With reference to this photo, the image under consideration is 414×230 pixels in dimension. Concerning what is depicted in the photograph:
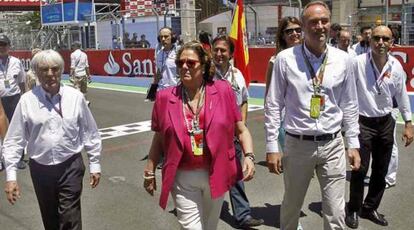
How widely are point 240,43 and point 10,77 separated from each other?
329 centimetres

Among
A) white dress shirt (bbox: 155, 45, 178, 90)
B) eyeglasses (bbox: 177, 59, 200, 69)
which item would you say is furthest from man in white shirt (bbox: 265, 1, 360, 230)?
white dress shirt (bbox: 155, 45, 178, 90)

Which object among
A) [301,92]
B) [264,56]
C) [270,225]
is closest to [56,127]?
[301,92]

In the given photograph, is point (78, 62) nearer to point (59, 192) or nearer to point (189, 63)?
point (59, 192)

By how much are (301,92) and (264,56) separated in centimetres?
1140

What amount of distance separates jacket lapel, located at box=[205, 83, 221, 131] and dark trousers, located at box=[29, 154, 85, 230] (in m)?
1.13

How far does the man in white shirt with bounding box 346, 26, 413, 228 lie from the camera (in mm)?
4875

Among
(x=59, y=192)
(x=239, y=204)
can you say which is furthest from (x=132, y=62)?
(x=59, y=192)

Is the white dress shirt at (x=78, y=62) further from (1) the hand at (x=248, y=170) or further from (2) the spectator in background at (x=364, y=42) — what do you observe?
(1) the hand at (x=248, y=170)

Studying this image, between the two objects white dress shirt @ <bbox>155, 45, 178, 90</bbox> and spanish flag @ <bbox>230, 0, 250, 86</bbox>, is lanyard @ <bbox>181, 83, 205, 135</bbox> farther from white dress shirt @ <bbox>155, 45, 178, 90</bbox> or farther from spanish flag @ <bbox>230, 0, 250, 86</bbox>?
white dress shirt @ <bbox>155, 45, 178, 90</bbox>

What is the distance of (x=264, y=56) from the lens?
14.9m

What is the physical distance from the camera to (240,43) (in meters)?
7.04

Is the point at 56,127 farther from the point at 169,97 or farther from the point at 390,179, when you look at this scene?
the point at 390,179

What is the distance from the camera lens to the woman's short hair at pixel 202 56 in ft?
11.1

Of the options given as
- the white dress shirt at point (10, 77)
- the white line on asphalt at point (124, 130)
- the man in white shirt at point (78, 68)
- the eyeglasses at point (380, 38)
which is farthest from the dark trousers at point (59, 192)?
the man in white shirt at point (78, 68)
